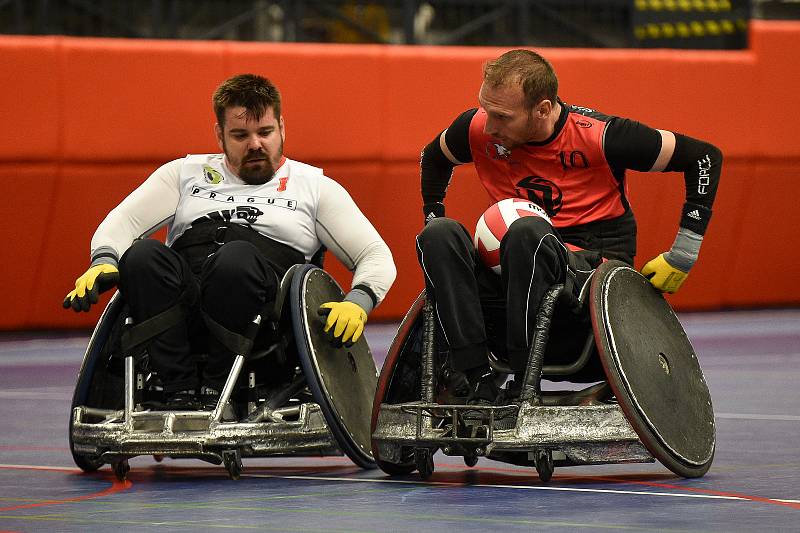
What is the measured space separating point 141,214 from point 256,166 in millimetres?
469

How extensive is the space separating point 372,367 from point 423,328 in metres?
0.73

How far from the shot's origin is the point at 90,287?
538 centimetres

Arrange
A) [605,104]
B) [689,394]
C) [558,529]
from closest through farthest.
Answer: [558,529] < [689,394] < [605,104]

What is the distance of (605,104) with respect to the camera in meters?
12.9

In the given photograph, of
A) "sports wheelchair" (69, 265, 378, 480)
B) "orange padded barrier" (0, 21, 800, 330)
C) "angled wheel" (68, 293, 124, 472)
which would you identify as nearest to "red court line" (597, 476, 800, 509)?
"sports wheelchair" (69, 265, 378, 480)

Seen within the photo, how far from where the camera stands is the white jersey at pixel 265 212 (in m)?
5.71

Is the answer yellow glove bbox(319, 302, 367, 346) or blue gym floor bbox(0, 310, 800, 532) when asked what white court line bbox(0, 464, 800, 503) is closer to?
blue gym floor bbox(0, 310, 800, 532)

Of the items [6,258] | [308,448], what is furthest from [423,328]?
[6,258]

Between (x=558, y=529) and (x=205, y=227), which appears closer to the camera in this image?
(x=558, y=529)

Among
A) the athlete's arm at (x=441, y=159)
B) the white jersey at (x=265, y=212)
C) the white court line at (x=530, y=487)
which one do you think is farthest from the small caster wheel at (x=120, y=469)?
the athlete's arm at (x=441, y=159)

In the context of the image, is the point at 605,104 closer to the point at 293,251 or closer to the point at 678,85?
the point at 678,85

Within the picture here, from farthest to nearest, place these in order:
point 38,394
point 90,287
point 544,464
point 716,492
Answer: point 38,394 → point 90,287 → point 544,464 → point 716,492

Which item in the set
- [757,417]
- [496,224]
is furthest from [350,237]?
[757,417]

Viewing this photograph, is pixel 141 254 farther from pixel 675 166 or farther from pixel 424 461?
pixel 675 166
